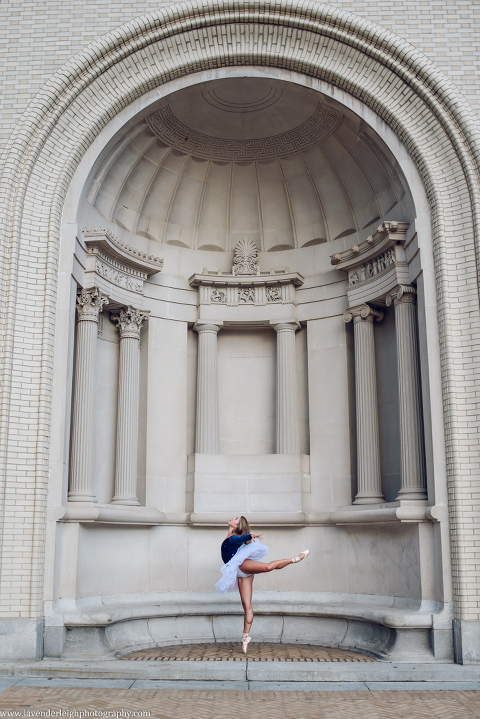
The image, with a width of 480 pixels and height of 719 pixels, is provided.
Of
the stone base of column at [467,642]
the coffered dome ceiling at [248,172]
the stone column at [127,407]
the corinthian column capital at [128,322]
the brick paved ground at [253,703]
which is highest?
the coffered dome ceiling at [248,172]

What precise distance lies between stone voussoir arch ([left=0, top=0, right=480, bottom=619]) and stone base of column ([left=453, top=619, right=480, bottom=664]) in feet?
0.46

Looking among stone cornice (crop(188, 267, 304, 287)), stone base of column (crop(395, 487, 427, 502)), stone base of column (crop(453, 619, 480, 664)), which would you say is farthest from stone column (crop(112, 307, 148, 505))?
stone base of column (crop(453, 619, 480, 664))

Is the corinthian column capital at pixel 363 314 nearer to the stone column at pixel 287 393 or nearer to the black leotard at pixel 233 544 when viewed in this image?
the stone column at pixel 287 393

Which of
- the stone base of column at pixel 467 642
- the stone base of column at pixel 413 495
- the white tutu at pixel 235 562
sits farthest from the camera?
the stone base of column at pixel 413 495

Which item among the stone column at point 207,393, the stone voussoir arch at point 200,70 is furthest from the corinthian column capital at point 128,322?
the stone voussoir arch at point 200,70

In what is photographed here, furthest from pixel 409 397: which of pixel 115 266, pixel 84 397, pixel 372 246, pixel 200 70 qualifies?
pixel 200 70

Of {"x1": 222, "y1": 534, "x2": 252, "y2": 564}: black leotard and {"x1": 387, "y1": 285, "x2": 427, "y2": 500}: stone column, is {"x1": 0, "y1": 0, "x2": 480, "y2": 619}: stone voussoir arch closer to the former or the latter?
{"x1": 387, "y1": 285, "x2": 427, "y2": 500}: stone column

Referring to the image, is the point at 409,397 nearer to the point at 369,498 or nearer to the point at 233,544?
the point at 369,498

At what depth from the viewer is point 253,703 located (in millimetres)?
7711

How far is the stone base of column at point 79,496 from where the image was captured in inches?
445

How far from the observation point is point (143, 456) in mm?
13258

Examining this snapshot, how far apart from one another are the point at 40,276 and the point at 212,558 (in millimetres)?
5770

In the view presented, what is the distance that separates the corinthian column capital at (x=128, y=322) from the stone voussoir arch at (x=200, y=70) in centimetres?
236

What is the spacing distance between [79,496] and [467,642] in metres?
5.90
